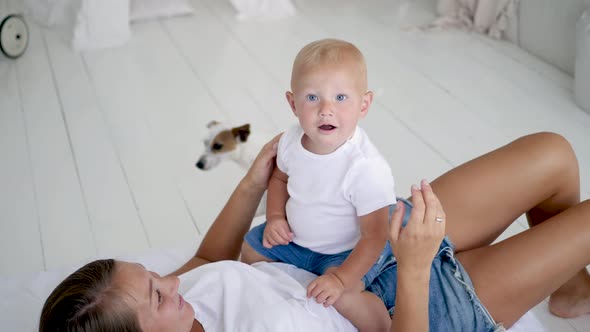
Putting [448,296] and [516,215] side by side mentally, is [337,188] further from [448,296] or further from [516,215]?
[516,215]

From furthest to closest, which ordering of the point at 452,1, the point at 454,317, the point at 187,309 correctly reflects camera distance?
the point at 452,1, the point at 454,317, the point at 187,309

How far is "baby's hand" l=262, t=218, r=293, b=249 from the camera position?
1252 mm

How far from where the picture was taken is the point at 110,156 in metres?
2.39

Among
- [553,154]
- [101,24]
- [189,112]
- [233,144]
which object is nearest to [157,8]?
[101,24]

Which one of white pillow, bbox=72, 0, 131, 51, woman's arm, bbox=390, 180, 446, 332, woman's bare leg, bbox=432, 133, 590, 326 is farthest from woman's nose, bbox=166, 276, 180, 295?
white pillow, bbox=72, 0, 131, 51

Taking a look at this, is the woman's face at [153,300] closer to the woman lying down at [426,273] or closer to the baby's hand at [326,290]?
the woman lying down at [426,273]

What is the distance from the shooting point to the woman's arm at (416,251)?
97 cm

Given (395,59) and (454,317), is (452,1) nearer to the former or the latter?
(395,59)

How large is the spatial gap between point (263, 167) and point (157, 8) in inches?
98.7

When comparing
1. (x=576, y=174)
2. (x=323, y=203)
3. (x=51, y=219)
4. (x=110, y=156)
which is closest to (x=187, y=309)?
(x=323, y=203)

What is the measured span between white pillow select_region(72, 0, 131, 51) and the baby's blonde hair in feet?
7.67

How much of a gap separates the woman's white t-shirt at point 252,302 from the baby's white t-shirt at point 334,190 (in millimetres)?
104

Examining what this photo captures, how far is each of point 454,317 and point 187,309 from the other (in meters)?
0.49

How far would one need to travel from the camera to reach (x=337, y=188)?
3.82ft
